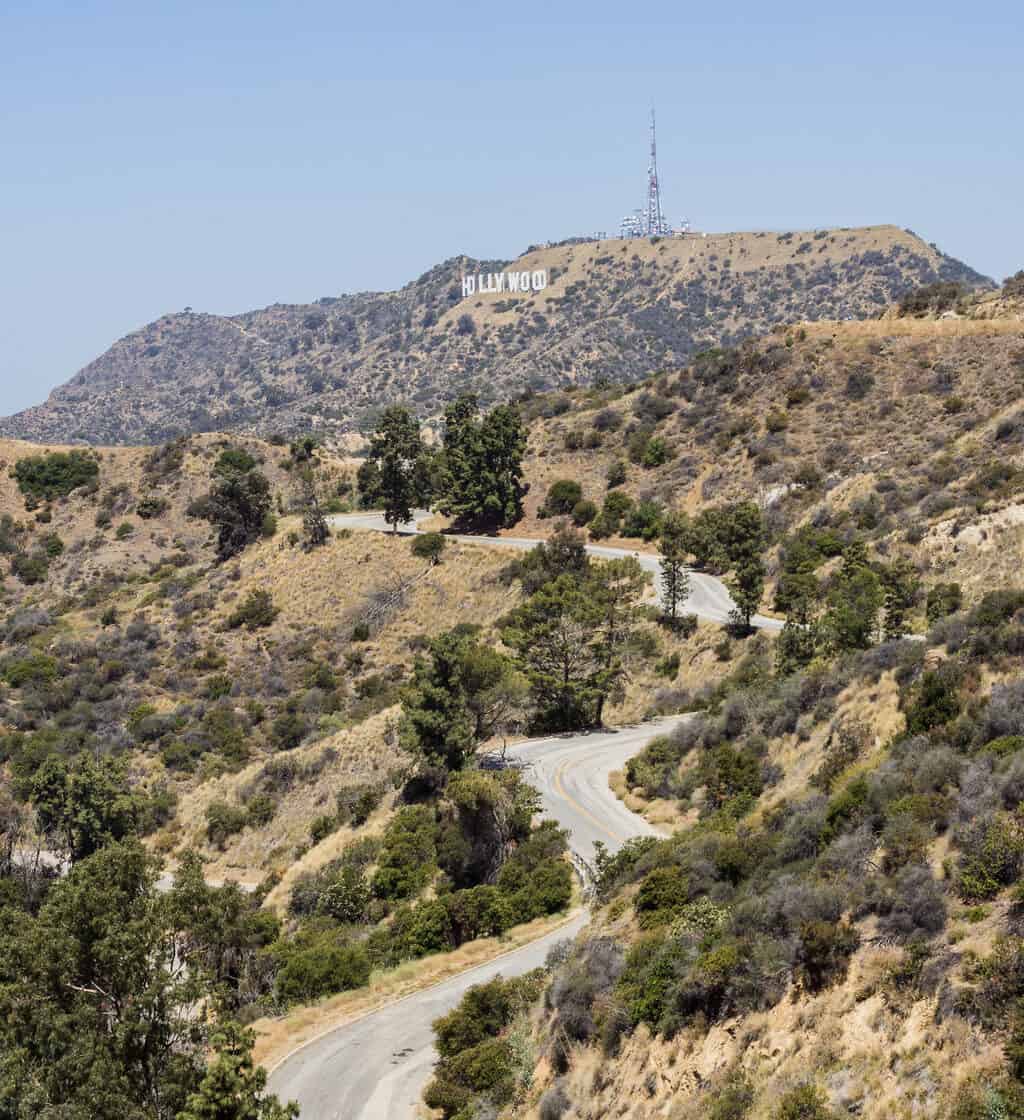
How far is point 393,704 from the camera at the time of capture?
57344mm

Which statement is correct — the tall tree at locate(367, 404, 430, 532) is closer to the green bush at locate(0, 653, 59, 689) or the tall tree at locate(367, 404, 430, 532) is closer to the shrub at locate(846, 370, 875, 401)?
the green bush at locate(0, 653, 59, 689)

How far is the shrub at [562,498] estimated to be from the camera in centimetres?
8000

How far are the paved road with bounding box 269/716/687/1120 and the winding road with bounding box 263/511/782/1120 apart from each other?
21 millimetres

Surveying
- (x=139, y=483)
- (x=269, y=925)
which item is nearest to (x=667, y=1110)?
(x=269, y=925)

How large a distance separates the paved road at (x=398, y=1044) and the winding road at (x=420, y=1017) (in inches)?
0.8

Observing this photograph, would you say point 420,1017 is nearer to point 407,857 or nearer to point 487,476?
point 407,857

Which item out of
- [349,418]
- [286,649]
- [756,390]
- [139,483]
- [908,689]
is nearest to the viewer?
[908,689]

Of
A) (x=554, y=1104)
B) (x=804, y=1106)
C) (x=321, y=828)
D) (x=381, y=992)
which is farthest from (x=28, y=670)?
(x=804, y=1106)

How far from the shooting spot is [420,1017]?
25.7m

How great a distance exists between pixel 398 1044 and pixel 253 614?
176ft

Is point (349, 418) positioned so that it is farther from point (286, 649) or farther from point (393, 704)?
point (393, 704)

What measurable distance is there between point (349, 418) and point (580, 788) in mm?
167203

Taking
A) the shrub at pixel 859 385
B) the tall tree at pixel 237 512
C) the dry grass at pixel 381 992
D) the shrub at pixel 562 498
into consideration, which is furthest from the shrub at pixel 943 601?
the tall tree at pixel 237 512

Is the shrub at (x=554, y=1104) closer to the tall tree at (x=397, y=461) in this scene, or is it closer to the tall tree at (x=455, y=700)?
the tall tree at (x=455, y=700)
